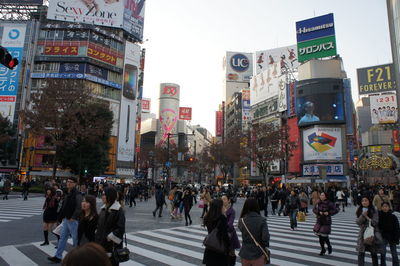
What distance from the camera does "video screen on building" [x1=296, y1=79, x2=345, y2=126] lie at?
50.8m

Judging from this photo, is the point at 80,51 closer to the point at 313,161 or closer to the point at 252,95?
the point at 252,95

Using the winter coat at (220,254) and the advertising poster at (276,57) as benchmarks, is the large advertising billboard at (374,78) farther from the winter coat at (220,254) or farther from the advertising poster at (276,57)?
the winter coat at (220,254)

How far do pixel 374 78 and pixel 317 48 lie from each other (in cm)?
1352

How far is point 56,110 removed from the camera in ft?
82.0

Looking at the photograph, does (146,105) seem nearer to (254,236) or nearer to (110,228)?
(110,228)

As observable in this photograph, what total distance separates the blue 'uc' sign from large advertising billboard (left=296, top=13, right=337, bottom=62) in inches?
1644

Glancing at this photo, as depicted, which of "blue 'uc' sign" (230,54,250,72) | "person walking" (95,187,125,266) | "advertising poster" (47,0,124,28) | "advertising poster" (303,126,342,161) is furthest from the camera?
"blue 'uc' sign" (230,54,250,72)

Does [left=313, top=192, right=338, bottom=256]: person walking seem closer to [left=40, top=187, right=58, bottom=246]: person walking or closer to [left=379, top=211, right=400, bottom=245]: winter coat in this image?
[left=379, top=211, right=400, bottom=245]: winter coat

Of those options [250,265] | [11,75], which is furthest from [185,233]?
[11,75]

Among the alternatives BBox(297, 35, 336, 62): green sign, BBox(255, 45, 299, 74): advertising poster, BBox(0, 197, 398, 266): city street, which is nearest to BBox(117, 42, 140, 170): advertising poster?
BBox(297, 35, 336, 62): green sign

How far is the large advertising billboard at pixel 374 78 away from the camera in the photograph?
58062 millimetres

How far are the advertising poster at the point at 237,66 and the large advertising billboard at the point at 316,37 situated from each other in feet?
137

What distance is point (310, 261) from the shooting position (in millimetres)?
7383

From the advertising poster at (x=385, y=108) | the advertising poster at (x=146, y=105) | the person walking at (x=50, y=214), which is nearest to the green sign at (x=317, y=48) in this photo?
the advertising poster at (x=385, y=108)
